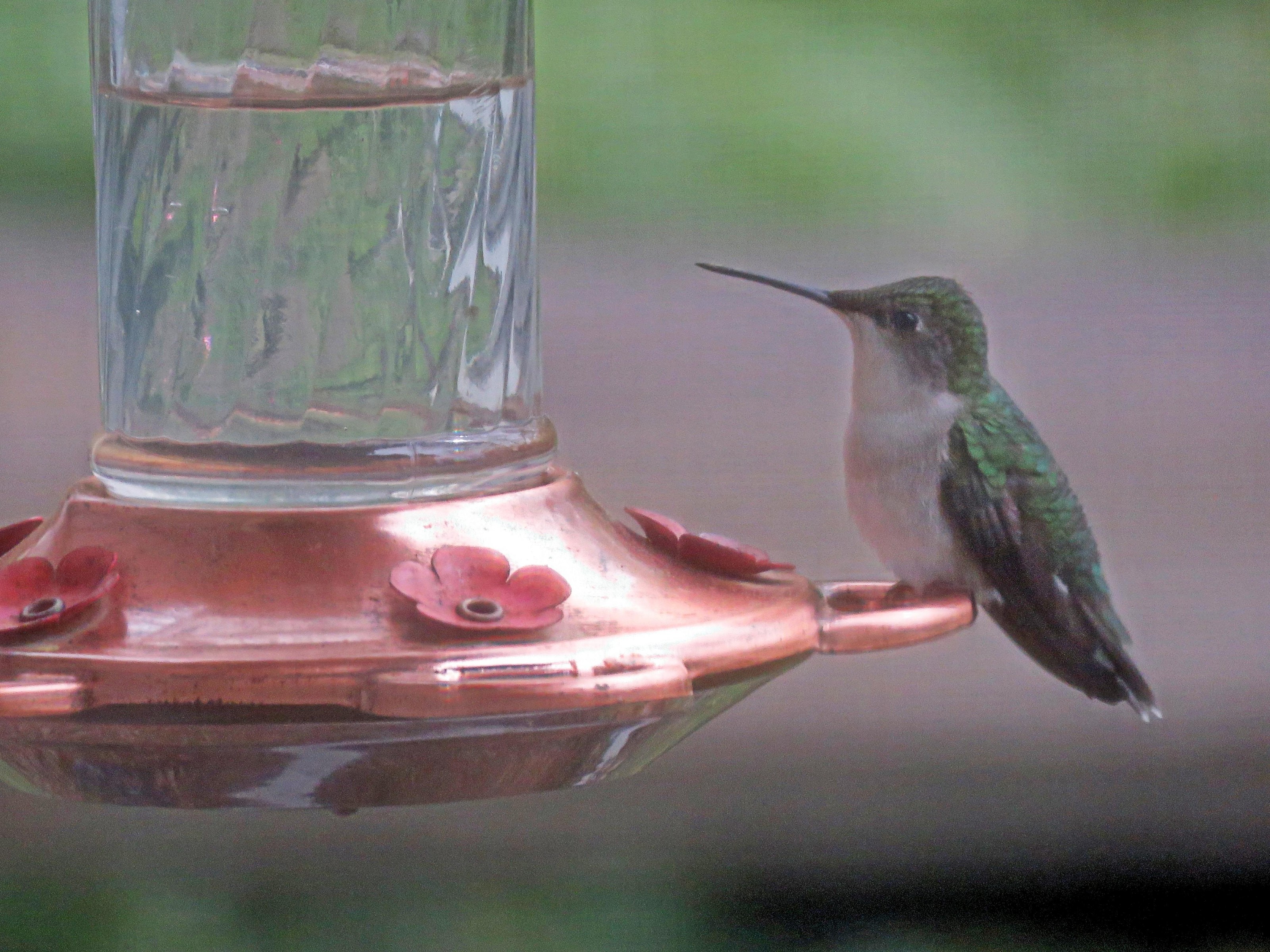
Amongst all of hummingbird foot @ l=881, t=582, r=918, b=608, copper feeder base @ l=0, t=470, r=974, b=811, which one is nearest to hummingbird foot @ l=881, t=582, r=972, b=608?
hummingbird foot @ l=881, t=582, r=918, b=608

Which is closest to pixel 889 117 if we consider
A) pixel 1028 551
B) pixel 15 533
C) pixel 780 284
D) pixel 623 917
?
pixel 1028 551

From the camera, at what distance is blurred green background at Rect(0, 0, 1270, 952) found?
4.01 m

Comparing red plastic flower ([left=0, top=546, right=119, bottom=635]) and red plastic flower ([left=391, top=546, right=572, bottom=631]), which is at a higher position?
red plastic flower ([left=391, top=546, right=572, bottom=631])

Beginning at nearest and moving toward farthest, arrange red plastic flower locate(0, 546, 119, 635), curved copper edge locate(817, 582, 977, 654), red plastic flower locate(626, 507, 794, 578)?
1. red plastic flower locate(0, 546, 119, 635)
2. curved copper edge locate(817, 582, 977, 654)
3. red plastic flower locate(626, 507, 794, 578)

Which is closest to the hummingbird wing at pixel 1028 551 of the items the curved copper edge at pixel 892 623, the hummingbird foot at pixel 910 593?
the hummingbird foot at pixel 910 593

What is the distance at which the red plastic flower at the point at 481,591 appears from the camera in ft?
4.08

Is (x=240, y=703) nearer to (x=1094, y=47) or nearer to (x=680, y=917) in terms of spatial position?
(x=1094, y=47)

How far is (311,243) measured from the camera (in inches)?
61.8

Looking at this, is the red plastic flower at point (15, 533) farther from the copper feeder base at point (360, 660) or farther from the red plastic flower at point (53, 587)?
the red plastic flower at point (53, 587)

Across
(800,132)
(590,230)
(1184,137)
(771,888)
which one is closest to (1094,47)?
(1184,137)

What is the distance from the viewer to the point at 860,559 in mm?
4285

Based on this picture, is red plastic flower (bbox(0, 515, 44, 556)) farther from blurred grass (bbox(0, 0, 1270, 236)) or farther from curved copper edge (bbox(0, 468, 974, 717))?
blurred grass (bbox(0, 0, 1270, 236))

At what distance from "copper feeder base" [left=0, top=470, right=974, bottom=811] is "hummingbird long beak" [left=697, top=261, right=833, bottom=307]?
38 cm

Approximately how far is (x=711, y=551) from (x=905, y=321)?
851mm
